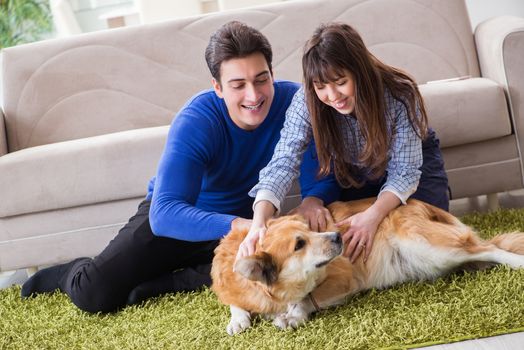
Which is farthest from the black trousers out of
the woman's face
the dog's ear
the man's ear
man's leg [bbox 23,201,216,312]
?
the woman's face

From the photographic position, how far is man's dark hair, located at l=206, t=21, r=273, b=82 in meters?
2.38

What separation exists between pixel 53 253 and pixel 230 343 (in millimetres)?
1518

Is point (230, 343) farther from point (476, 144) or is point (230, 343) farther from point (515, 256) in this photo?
point (476, 144)

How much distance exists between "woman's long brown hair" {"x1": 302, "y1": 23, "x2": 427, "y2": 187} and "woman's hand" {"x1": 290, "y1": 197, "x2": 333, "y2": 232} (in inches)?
4.9

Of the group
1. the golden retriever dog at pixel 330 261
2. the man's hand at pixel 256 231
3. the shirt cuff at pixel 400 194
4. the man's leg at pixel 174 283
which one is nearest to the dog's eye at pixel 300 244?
the golden retriever dog at pixel 330 261

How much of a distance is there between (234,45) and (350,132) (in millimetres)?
527

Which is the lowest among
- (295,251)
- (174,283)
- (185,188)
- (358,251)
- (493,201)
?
(493,201)

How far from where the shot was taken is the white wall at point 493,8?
5.24m

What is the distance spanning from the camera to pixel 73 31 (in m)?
5.71

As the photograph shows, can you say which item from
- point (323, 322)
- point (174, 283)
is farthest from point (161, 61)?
point (323, 322)

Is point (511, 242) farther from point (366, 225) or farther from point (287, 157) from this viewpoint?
point (287, 157)

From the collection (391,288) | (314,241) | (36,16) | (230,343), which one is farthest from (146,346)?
(36,16)

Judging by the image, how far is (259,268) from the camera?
204cm

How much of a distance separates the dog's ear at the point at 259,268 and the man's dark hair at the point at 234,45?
0.74 m
